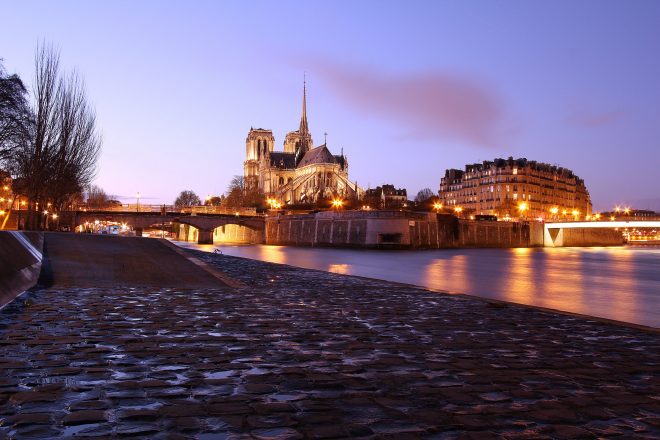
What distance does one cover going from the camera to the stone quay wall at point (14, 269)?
1051 cm

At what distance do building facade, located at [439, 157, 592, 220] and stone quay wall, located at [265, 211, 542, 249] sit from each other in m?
48.9

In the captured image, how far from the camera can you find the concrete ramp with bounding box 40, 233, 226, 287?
14391 mm

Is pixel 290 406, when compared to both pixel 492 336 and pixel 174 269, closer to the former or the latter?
pixel 492 336

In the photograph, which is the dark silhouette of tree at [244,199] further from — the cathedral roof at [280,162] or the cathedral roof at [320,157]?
the cathedral roof at [280,162]

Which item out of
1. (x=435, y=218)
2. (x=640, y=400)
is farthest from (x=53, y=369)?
(x=435, y=218)

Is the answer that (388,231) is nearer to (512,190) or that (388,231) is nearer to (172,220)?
(172,220)

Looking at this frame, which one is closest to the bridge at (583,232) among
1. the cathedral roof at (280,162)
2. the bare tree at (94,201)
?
the bare tree at (94,201)

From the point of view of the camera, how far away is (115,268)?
17.1 meters

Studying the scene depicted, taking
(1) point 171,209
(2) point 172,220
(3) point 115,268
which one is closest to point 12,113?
(3) point 115,268

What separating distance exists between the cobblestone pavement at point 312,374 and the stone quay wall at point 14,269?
0.66m

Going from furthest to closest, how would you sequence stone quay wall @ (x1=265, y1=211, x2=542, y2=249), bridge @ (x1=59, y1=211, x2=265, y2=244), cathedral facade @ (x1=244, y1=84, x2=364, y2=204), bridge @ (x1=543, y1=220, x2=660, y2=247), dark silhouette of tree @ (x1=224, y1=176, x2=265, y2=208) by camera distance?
cathedral facade @ (x1=244, y1=84, x2=364, y2=204) < dark silhouette of tree @ (x1=224, y1=176, x2=265, y2=208) < bridge @ (x1=543, y1=220, x2=660, y2=247) < bridge @ (x1=59, y1=211, x2=265, y2=244) < stone quay wall @ (x1=265, y1=211, x2=542, y2=249)

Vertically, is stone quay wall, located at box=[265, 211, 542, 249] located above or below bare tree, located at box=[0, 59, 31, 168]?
below

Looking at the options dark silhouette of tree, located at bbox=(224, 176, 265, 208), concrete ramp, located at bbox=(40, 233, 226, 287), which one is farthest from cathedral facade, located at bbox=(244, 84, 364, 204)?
concrete ramp, located at bbox=(40, 233, 226, 287)

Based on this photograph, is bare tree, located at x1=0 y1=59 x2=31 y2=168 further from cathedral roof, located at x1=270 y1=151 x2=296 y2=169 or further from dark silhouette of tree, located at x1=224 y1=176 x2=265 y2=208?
cathedral roof, located at x1=270 y1=151 x2=296 y2=169
